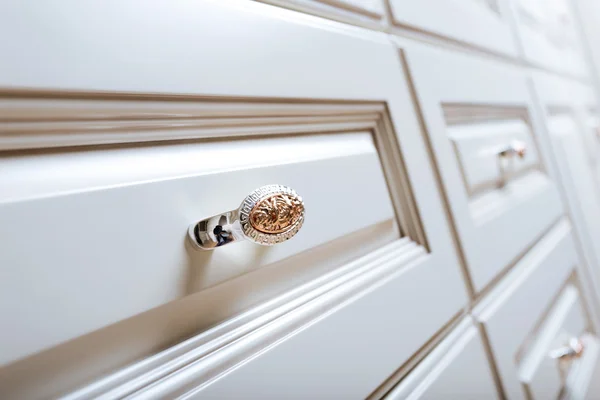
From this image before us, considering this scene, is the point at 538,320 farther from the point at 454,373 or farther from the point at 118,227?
the point at 118,227

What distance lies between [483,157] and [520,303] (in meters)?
0.16

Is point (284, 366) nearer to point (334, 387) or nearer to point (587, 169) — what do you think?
point (334, 387)

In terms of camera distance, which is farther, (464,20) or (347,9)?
(464,20)

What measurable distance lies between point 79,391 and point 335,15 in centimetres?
29

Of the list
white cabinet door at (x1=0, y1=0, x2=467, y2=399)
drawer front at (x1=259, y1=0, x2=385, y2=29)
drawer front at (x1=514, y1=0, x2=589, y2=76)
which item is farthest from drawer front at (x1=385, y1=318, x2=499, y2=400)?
drawer front at (x1=514, y1=0, x2=589, y2=76)

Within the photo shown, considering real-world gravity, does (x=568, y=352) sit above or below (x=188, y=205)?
below

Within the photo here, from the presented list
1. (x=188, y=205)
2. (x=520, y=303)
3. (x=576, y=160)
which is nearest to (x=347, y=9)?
(x=188, y=205)

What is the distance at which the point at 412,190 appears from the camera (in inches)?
14.4

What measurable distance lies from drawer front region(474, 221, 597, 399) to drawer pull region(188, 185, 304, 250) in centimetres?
28

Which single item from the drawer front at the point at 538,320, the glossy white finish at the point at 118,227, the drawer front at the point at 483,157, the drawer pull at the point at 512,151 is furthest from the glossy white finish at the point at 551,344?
the glossy white finish at the point at 118,227

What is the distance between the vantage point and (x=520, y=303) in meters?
0.47

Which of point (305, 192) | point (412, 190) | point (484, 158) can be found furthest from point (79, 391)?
point (484, 158)

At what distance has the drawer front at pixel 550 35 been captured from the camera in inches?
29.6

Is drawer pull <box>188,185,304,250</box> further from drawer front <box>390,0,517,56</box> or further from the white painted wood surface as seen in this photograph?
drawer front <box>390,0,517,56</box>
